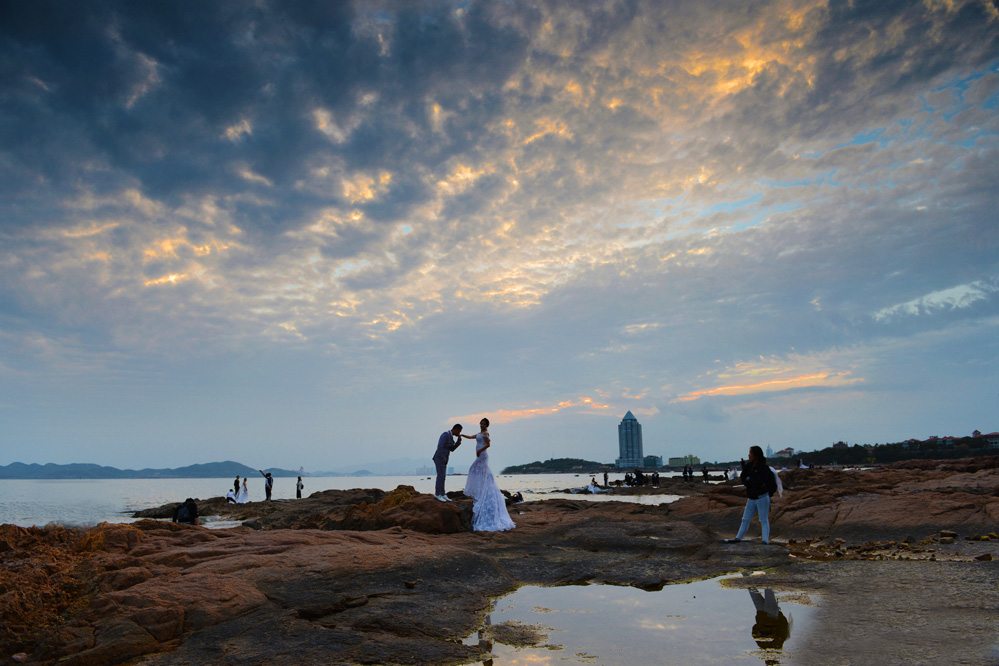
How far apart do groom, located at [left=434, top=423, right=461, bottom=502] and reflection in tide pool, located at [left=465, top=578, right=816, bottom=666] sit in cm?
768

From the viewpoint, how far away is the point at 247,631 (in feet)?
A: 20.0

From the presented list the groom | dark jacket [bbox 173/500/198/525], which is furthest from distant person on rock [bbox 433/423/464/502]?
dark jacket [bbox 173/500/198/525]

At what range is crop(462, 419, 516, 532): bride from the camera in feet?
48.1

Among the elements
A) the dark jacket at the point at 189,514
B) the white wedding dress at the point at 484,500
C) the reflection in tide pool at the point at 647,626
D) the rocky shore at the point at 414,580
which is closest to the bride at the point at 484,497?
the white wedding dress at the point at 484,500

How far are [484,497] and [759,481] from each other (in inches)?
272

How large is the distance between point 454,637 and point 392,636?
70 centimetres

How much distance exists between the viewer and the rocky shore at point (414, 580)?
5.59m

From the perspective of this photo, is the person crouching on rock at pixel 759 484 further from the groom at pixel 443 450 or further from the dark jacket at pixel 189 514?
the dark jacket at pixel 189 514

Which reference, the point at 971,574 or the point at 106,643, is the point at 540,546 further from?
the point at 106,643

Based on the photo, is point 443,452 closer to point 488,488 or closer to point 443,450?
point 443,450

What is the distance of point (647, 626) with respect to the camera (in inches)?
255

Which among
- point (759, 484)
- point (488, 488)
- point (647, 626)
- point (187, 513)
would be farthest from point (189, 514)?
point (759, 484)

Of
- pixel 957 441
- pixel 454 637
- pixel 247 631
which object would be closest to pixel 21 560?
pixel 247 631

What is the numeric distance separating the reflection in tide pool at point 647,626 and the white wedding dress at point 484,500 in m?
6.15
